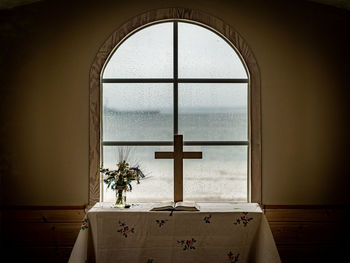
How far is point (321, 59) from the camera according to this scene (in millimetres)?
3264

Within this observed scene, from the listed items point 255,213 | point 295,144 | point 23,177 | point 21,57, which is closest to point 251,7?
point 295,144

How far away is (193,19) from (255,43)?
682 millimetres

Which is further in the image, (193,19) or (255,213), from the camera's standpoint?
(193,19)

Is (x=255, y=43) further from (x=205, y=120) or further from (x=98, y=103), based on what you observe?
(x=98, y=103)

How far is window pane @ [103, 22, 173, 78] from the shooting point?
3.36 meters

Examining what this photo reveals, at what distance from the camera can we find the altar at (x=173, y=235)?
8.68 feet

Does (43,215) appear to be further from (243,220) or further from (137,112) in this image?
(243,220)

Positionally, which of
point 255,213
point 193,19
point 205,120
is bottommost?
point 255,213

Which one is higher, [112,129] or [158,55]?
[158,55]

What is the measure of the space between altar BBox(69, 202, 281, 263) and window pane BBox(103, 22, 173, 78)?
4.79ft

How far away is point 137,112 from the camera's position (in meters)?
3.38

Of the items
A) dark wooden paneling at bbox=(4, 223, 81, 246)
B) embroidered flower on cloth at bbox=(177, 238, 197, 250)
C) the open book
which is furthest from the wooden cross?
dark wooden paneling at bbox=(4, 223, 81, 246)

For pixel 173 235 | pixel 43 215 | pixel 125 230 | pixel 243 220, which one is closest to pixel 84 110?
pixel 43 215

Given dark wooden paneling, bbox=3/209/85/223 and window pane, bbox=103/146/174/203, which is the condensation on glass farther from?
dark wooden paneling, bbox=3/209/85/223
